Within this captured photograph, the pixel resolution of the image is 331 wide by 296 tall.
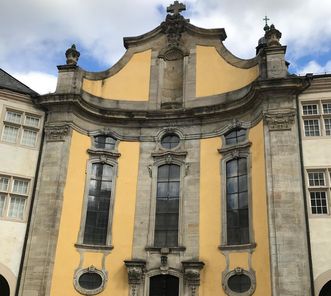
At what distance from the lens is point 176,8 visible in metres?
24.6

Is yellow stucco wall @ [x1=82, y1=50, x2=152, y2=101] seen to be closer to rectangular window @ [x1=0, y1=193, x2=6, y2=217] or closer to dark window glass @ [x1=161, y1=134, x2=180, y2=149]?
dark window glass @ [x1=161, y1=134, x2=180, y2=149]

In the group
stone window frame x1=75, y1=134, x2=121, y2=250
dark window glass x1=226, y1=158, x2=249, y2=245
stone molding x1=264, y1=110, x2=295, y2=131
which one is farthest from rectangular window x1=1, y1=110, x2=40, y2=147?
stone molding x1=264, y1=110, x2=295, y2=131

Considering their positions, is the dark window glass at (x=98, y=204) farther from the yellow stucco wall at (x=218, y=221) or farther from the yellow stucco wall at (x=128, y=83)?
the yellow stucco wall at (x=218, y=221)

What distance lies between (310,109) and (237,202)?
4893 millimetres

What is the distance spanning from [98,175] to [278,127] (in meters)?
8.25

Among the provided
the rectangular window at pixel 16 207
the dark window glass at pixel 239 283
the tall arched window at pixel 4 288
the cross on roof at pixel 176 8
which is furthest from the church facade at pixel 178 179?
the tall arched window at pixel 4 288

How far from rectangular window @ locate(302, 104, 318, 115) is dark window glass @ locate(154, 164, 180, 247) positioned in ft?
19.9

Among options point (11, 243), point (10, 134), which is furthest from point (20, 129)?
point (11, 243)

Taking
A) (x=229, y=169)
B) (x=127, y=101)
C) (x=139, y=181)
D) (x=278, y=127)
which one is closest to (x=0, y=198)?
(x=139, y=181)

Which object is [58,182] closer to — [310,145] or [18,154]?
[18,154]

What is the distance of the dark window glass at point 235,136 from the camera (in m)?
20.8

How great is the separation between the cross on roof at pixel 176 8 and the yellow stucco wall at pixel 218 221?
7611 mm

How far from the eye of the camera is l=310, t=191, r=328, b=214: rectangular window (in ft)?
57.6

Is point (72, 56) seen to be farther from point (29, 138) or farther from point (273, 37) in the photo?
point (273, 37)
